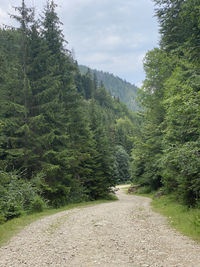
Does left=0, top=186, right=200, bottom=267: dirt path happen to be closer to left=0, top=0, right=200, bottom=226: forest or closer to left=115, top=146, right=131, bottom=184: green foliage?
left=0, top=0, right=200, bottom=226: forest

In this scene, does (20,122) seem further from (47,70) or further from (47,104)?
(47,70)

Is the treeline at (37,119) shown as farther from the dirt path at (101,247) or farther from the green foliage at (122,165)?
the green foliage at (122,165)

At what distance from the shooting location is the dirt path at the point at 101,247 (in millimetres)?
5381

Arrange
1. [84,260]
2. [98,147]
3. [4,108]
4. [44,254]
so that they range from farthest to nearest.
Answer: [98,147]
[4,108]
[44,254]
[84,260]

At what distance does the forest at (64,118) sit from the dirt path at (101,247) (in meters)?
2.99

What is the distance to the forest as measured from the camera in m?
11.4

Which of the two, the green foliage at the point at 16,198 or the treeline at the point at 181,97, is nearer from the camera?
the treeline at the point at 181,97

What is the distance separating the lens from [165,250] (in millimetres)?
6188

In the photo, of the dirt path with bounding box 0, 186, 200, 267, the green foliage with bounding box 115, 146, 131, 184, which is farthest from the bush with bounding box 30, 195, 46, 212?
the green foliage with bounding box 115, 146, 131, 184

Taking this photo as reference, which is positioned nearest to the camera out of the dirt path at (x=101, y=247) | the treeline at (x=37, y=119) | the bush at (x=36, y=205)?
the dirt path at (x=101, y=247)

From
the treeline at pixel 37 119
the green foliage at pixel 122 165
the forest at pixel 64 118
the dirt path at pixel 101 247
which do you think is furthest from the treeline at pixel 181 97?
the green foliage at pixel 122 165

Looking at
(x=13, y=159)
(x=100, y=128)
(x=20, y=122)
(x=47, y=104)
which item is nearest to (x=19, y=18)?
(x=47, y=104)

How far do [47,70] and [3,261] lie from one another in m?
15.7

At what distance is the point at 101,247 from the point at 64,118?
15313 mm
